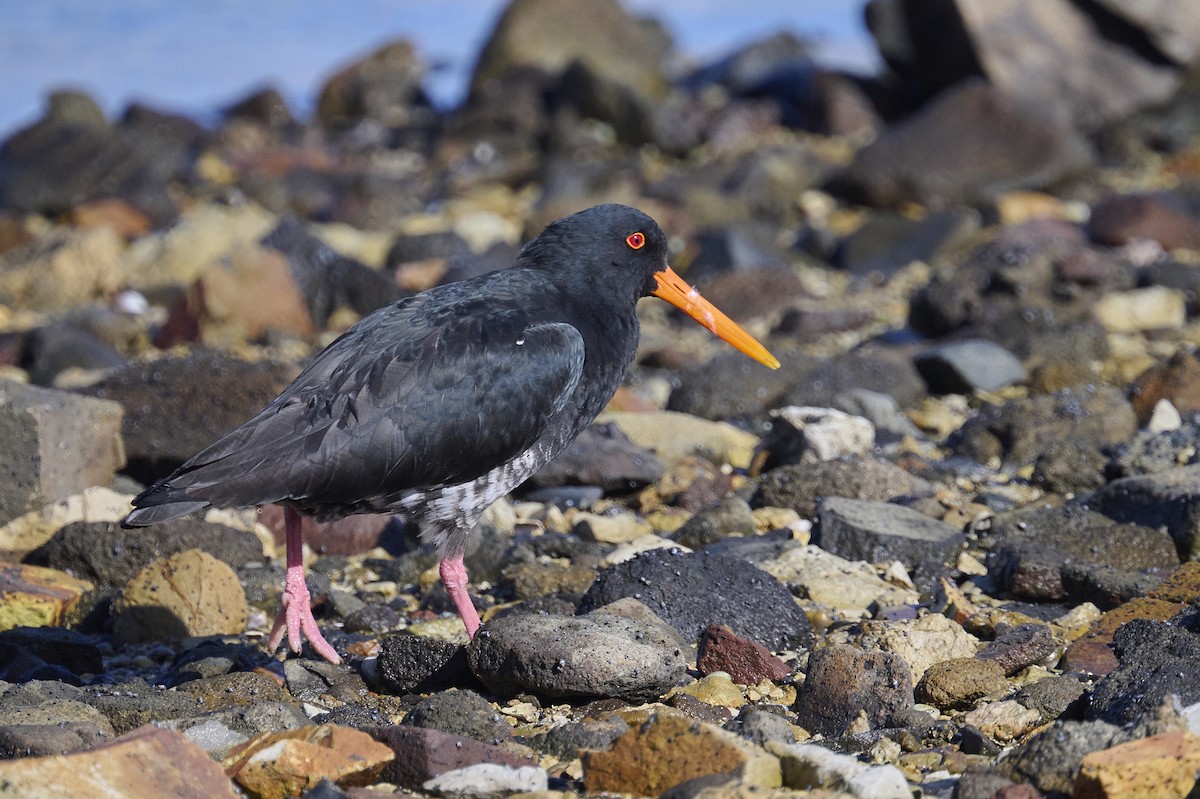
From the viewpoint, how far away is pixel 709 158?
18781 millimetres

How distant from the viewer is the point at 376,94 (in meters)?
25.4

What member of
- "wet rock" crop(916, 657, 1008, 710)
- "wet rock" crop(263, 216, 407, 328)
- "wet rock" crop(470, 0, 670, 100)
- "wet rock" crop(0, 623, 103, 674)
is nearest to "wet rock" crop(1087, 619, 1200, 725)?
"wet rock" crop(916, 657, 1008, 710)

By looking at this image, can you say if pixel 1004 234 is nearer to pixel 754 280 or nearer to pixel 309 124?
pixel 754 280

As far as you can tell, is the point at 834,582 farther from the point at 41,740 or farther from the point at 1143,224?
the point at 1143,224

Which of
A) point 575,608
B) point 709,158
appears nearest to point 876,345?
point 575,608

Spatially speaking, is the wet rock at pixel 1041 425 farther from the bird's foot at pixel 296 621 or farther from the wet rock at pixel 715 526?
the bird's foot at pixel 296 621

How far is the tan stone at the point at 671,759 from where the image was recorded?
3.55 metres

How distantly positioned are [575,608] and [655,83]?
1888 cm

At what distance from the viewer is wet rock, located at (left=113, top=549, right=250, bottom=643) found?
17.9ft

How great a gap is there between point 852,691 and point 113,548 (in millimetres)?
3363

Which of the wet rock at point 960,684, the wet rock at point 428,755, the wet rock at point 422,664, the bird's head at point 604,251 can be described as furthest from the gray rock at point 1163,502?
the wet rock at point 428,755

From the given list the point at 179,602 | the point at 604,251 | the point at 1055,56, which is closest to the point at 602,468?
the point at 604,251

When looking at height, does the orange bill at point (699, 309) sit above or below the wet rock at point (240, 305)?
above

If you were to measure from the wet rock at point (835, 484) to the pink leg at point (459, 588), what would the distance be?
1989 mm
